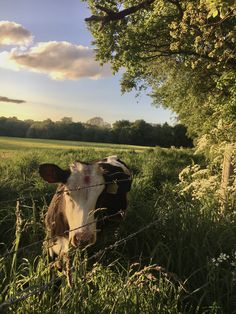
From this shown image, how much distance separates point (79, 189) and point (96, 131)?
194 ft

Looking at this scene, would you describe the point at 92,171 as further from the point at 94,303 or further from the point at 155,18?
the point at 155,18

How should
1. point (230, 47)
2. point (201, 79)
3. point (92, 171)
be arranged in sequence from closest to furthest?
point (92, 171), point (230, 47), point (201, 79)

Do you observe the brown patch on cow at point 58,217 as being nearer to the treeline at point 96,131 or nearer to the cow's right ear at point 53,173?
the cow's right ear at point 53,173

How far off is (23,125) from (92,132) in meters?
10.5

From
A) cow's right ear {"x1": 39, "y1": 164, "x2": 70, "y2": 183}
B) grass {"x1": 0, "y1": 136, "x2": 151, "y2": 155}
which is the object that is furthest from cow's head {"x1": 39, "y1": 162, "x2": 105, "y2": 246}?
grass {"x1": 0, "y1": 136, "x2": 151, "y2": 155}

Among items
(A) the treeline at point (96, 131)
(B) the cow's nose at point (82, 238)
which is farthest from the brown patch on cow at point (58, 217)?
(A) the treeline at point (96, 131)

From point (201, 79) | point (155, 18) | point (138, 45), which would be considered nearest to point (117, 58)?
point (138, 45)

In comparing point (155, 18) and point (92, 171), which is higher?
point (155, 18)

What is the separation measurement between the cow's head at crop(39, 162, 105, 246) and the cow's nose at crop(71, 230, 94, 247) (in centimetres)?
2

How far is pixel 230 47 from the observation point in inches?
386

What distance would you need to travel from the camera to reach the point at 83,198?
4.71 meters

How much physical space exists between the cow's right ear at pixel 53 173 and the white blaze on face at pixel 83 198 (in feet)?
0.29

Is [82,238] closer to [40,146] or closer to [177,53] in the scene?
[177,53]

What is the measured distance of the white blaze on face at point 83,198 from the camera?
4328 millimetres
